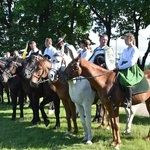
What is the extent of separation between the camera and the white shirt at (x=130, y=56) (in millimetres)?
7223

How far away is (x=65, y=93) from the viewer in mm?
8695

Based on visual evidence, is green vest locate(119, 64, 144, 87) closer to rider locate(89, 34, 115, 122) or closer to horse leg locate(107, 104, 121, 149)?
horse leg locate(107, 104, 121, 149)

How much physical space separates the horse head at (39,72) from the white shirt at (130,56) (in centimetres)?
243

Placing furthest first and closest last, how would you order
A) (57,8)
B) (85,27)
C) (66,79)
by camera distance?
(85,27) → (57,8) → (66,79)

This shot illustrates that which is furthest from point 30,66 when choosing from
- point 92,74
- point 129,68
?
point 129,68

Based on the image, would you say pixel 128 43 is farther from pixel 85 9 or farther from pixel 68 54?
pixel 85 9

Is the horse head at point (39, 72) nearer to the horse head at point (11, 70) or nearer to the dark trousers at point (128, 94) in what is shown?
the horse head at point (11, 70)

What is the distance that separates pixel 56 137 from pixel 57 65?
2.08 metres

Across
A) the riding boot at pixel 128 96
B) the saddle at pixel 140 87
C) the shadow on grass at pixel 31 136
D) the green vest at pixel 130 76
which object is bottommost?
the shadow on grass at pixel 31 136

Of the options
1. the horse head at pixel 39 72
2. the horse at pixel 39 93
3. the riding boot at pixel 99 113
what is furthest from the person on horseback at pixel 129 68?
the riding boot at pixel 99 113

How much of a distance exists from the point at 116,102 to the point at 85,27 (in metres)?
23.2

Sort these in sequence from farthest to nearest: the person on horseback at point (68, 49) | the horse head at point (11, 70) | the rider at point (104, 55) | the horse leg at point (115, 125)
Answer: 1. the horse head at point (11, 70)
2. the rider at point (104, 55)
3. the person on horseback at point (68, 49)
4. the horse leg at point (115, 125)

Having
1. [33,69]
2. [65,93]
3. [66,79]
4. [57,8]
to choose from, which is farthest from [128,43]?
[57,8]

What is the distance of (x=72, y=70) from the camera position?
7223 millimetres
